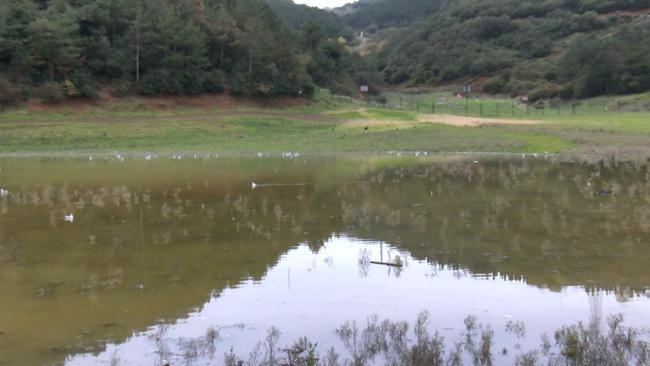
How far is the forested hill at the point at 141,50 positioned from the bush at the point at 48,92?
78 mm

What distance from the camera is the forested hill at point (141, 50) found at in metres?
55.4

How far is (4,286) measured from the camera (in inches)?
413

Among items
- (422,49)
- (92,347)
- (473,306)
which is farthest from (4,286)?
(422,49)

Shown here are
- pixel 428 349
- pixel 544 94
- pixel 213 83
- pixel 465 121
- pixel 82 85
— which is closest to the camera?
pixel 428 349

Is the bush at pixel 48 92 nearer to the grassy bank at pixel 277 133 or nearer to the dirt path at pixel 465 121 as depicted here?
the grassy bank at pixel 277 133

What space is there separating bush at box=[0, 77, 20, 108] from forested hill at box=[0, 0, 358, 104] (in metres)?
0.08

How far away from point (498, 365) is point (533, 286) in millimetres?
3383

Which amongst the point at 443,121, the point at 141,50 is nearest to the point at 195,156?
the point at 443,121

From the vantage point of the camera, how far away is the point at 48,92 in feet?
174

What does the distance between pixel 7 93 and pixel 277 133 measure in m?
20.6

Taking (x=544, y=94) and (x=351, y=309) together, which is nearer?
(x=351, y=309)

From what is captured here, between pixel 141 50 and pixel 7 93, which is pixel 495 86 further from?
pixel 7 93

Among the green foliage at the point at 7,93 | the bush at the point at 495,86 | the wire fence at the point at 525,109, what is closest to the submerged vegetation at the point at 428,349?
the green foliage at the point at 7,93

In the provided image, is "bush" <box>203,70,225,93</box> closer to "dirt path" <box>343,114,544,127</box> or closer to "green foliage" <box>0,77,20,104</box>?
"dirt path" <box>343,114,544,127</box>
